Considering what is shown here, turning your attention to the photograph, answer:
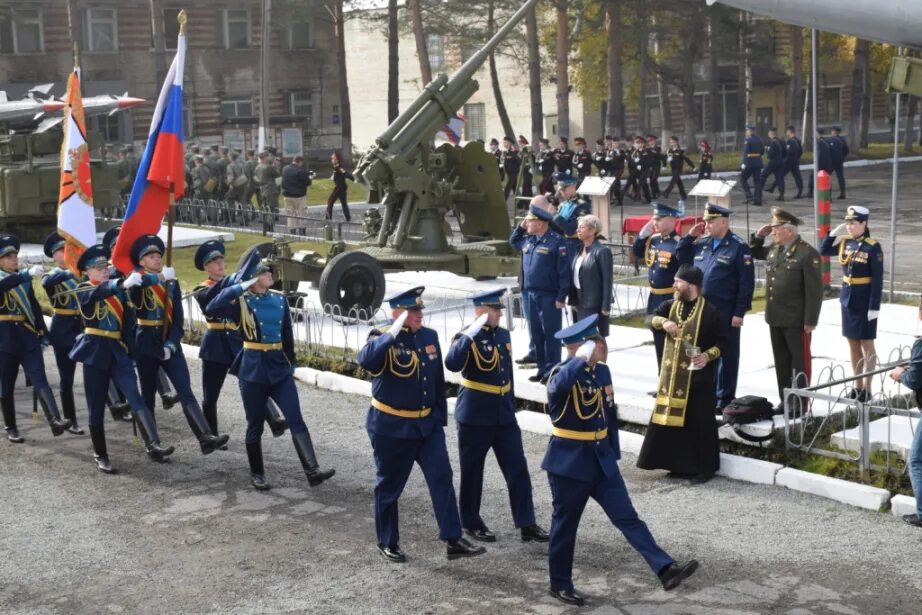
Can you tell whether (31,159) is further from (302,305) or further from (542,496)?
(542,496)

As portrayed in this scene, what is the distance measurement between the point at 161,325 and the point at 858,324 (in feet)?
18.5

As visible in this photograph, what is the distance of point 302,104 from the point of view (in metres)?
52.6

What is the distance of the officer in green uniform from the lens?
10.9 metres

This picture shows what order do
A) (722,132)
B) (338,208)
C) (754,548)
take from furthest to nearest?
(722,132)
(338,208)
(754,548)

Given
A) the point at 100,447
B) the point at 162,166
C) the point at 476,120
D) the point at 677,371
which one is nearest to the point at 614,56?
the point at 476,120

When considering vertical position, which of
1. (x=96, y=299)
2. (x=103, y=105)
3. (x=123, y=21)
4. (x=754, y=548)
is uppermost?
(x=123, y=21)

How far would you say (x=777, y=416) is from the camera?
11039 mm

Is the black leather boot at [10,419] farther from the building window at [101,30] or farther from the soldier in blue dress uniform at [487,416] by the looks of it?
the building window at [101,30]

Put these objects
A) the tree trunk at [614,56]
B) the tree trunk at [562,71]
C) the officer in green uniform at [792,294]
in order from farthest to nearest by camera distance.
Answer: the tree trunk at [562,71] < the tree trunk at [614,56] < the officer in green uniform at [792,294]

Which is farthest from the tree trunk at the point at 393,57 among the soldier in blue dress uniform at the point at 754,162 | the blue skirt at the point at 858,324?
the blue skirt at the point at 858,324

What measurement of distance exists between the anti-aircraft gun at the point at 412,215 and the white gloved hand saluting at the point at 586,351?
28.6ft

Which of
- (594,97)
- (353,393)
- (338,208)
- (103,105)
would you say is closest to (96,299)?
(353,393)

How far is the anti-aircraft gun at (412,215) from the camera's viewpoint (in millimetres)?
17047

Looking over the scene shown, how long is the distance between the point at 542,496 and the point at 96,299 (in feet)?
12.5
